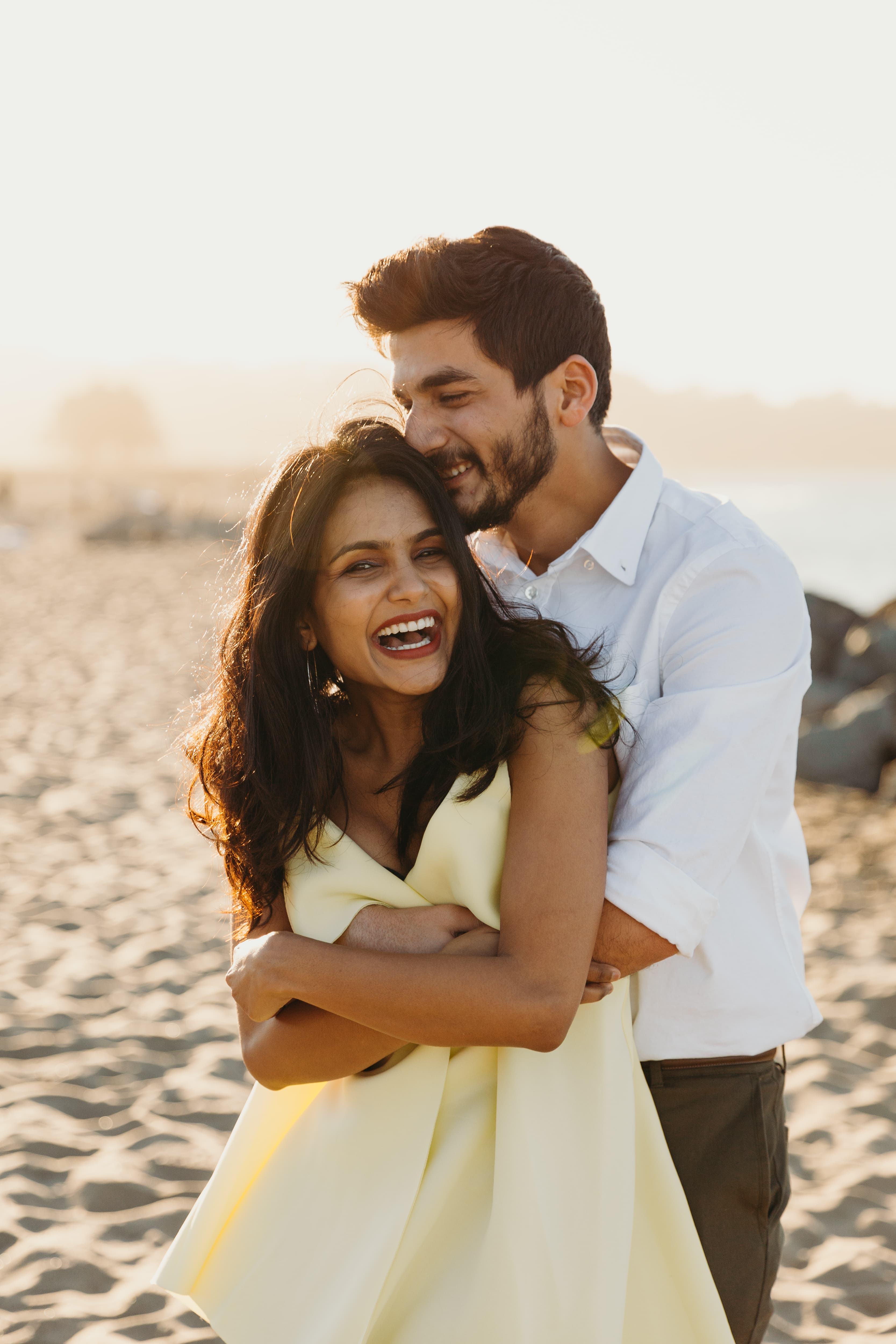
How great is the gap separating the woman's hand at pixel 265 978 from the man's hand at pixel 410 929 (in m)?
0.10

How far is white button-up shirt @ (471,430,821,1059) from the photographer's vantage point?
6.13ft

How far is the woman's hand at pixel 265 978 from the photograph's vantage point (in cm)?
188

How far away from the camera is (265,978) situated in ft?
6.20

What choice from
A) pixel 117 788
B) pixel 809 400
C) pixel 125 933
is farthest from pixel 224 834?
pixel 809 400

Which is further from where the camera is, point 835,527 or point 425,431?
point 835,527

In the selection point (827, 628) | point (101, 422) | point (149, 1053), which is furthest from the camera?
point (101, 422)

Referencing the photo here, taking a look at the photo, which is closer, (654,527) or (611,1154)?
(611,1154)

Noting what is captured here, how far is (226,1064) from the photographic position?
4527 millimetres

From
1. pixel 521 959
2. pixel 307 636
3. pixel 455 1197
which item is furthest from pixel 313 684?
pixel 455 1197

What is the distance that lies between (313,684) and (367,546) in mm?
346

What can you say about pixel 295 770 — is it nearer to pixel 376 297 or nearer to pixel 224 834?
pixel 224 834

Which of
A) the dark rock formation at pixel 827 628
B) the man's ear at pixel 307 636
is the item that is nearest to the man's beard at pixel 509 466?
the man's ear at pixel 307 636

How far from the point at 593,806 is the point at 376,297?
1.19 meters

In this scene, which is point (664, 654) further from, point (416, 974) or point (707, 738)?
point (416, 974)
